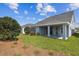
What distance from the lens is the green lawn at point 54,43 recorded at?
6645 millimetres

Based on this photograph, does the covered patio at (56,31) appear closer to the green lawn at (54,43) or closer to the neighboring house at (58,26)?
the neighboring house at (58,26)

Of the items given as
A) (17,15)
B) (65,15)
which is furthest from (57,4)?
(17,15)

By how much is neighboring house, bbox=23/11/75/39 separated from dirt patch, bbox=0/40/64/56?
0.61 m

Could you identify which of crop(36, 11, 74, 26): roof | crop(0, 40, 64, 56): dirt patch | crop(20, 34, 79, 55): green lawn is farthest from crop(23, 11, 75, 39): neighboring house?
crop(0, 40, 64, 56): dirt patch

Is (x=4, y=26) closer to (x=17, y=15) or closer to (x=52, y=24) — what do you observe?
(x=17, y=15)

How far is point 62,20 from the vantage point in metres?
6.91

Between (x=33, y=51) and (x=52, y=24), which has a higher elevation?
(x=52, y=24)

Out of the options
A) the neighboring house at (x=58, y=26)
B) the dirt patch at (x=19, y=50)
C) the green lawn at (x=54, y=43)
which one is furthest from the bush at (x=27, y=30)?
the dirt patch at (x=19, y=50)

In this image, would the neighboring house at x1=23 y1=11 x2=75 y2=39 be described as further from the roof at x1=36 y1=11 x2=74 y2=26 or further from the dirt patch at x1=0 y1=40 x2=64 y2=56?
the dirt patch at x1=0 y1=40 x2=64 y2=56

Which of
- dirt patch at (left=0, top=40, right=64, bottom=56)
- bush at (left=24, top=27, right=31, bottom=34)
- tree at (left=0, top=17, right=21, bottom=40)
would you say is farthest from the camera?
bush at (left=24, top=27, right=31, bottom=34)

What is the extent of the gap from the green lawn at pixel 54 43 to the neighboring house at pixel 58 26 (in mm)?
174

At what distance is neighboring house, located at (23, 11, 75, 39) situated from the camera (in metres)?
6.84

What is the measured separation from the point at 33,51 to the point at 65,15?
Result: 1600mm

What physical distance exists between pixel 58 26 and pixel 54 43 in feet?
1.95
